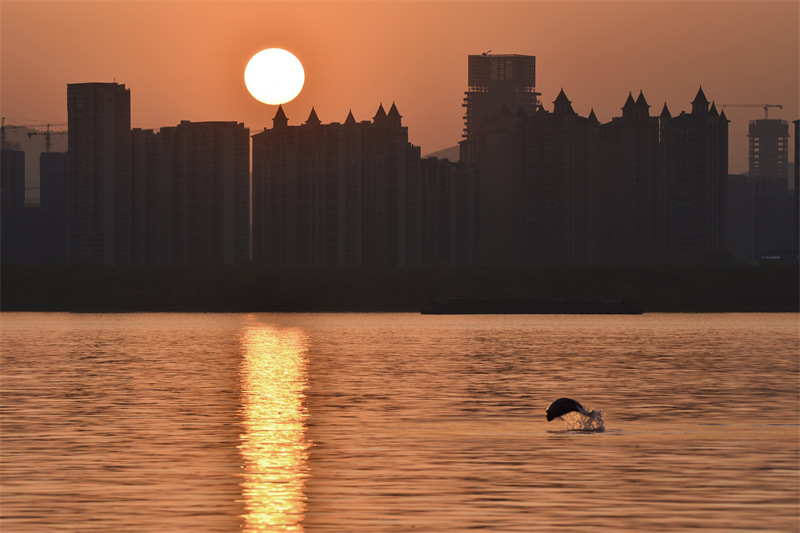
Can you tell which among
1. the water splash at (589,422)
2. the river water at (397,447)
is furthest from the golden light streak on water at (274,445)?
the water splash at (589,422)

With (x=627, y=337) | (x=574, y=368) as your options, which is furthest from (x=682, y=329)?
(x=574, y=368)

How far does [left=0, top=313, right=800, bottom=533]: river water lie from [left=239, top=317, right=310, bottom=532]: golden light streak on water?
105 mm

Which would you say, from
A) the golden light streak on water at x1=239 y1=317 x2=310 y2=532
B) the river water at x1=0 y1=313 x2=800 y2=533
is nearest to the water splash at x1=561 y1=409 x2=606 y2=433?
the river water at x1=0 y1=313 x2=800 y2=533

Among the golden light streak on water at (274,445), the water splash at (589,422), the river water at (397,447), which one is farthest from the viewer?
the water splash at (589,422)

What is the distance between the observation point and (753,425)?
43344 millimetres

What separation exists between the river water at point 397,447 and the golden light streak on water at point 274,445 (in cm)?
11

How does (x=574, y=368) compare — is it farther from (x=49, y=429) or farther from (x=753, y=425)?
(x=49, y=429)

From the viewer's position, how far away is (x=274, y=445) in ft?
124

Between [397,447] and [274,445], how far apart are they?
362cm

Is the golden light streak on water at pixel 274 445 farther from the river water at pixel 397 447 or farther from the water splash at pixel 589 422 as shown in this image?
the water splash at pixel 589 422

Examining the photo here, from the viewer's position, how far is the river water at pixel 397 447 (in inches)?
1027

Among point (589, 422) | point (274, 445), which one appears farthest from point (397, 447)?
point (589, 422)

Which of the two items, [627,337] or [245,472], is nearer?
[245,472]

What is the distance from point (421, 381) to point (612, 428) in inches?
902
